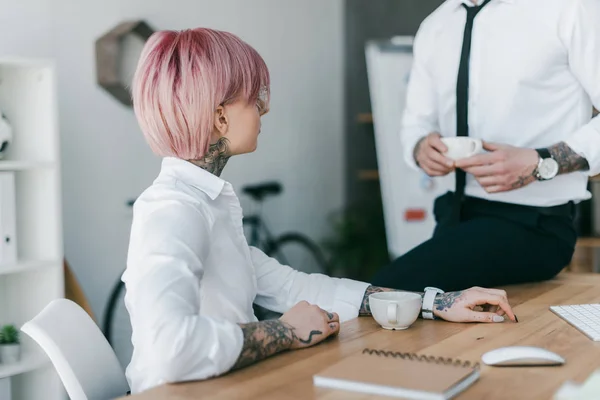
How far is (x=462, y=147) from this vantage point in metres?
1.99

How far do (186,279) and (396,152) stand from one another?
12.4ft

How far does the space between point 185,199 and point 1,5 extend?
2422mm

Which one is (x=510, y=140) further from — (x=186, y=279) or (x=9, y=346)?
(x=9, y=346)

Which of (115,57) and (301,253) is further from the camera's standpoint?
(301,253)

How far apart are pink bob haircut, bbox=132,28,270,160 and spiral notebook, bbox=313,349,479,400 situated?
0.49m

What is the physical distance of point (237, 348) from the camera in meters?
1.16

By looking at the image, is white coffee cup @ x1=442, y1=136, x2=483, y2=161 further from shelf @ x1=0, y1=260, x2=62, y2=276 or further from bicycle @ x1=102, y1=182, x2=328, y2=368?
shelf @ x1=0, y1=260, x2=62, y2=276

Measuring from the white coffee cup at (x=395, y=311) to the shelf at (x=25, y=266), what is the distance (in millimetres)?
1808

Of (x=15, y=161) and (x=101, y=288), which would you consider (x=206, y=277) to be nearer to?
(x=15, y=161)

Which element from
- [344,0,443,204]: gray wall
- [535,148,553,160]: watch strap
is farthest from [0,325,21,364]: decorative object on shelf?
[344,0,443,204]: gray wall

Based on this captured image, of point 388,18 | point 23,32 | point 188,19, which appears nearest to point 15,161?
point 23,32

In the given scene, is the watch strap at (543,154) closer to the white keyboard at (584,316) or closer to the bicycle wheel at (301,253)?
the white keyboard at (584,316)

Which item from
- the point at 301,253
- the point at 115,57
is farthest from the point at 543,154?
the point at 301,253

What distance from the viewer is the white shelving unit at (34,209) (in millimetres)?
2984
